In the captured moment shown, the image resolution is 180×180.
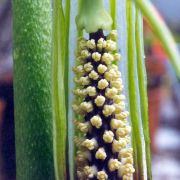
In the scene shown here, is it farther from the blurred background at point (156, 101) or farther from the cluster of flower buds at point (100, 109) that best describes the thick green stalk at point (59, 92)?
the blurred background at point (156, 101)

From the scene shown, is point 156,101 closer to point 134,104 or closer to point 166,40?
point 134,104

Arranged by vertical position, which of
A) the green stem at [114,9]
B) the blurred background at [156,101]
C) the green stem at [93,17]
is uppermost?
the blurred background at [156,101]

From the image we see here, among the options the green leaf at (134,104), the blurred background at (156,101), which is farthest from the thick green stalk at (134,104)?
the blurred background at (156,101)

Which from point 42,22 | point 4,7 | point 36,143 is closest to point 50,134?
point 36,143

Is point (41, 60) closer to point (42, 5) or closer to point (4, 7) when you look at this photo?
point (42, 5)

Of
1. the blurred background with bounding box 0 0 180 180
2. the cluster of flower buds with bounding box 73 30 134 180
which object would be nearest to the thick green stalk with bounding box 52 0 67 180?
the cluster of flower buds with bounding box 73 30 134 180

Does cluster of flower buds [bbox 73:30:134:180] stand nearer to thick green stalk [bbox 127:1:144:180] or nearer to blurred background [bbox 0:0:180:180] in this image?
thick green stalk [bbox 127:1:144:180]
